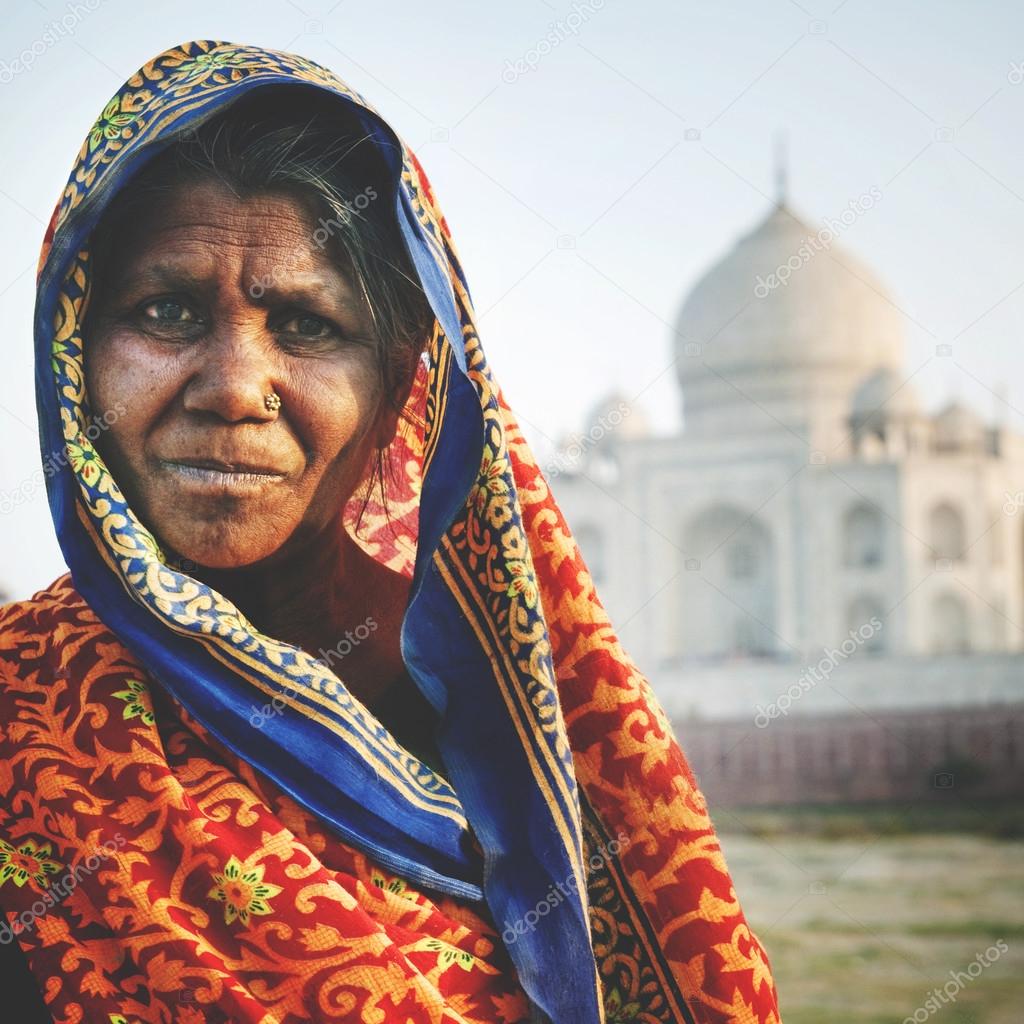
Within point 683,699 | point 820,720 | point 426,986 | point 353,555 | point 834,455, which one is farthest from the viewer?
point 834,455

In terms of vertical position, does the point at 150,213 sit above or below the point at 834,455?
below

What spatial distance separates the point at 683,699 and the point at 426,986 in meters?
17.3

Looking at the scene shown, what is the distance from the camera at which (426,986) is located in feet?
3.07

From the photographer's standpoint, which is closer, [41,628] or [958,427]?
[41,628]

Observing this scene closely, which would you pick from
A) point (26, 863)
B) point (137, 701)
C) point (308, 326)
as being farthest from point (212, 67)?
point (26, 863)

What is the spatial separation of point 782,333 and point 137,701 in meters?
22.3

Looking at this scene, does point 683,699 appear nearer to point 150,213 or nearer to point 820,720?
point 820,720

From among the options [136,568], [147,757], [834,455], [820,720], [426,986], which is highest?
[834,455]

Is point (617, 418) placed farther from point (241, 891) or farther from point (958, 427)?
point (241, 891)

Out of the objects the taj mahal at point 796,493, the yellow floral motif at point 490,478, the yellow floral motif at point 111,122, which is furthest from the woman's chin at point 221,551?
the taj mahal at point 796,493

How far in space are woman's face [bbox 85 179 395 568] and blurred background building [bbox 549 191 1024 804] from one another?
17.0 m

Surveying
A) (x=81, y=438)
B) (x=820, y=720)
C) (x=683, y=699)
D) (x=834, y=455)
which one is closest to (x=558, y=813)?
(x=81, y=438)

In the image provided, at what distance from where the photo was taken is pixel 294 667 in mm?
996

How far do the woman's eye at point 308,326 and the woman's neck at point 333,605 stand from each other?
0.50 ft
